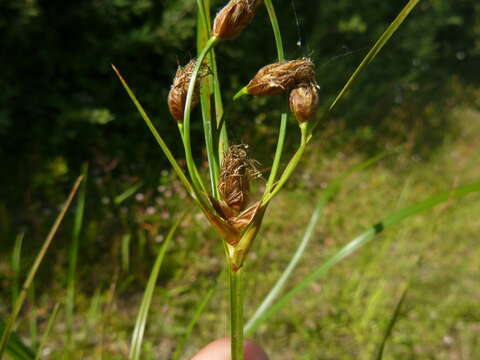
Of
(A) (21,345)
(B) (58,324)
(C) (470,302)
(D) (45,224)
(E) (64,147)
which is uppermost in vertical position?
(A) (21,345)

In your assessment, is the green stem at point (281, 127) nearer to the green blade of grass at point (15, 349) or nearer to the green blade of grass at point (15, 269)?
the green blade of grass at point (15, 349)

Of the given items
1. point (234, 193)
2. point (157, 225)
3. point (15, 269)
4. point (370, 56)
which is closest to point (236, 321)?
point (234, 193)

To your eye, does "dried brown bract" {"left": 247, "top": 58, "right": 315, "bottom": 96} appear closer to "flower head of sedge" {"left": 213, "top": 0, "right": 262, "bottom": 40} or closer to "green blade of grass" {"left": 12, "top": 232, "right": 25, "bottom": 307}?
"flower head of sedge" {"left": 213, "top": 0, "right": 262, "bottom": 40}

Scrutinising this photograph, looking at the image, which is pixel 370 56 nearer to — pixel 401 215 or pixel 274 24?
pixel 274 24

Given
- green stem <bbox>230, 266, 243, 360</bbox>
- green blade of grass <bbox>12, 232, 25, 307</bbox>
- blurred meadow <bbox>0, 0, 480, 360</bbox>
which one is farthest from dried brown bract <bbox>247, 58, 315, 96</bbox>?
blurred meadow <bbox>0, 0, 480, 360</bbox>

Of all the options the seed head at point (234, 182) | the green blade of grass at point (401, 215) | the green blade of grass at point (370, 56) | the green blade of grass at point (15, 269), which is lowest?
the green blade of grass at point (401, 215)

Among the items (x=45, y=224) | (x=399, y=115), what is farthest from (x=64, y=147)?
(x=399, y=115)

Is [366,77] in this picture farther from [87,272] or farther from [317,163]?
[87,272]

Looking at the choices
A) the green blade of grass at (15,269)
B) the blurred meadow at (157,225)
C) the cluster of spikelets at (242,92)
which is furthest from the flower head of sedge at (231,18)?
the blurred meadow at (157,225)
